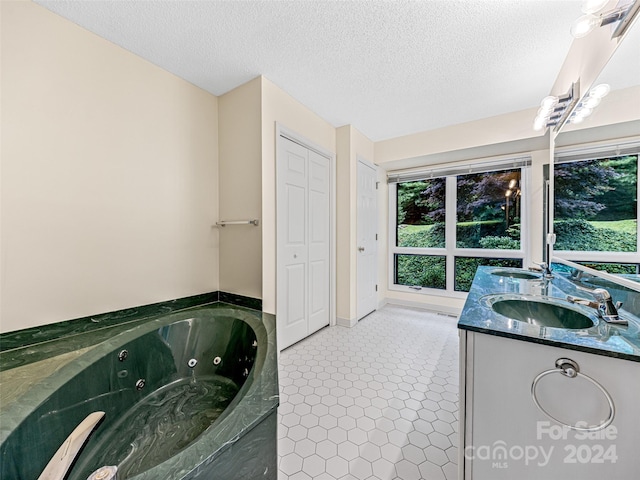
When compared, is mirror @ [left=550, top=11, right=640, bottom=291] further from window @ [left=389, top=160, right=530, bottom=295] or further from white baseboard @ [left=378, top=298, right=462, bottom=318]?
white baseboard @ [left=378, top=298, right=462, bottom=318]

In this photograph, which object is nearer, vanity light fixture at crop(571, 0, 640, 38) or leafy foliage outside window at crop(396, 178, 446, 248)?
vanity light fixture at crop(571, 0, 640, 38)

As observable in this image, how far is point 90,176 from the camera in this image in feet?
5.26

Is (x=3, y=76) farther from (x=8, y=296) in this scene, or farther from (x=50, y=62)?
(x=8, y=296)

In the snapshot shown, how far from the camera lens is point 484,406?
93 cm

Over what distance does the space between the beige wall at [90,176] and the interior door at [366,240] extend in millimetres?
1807

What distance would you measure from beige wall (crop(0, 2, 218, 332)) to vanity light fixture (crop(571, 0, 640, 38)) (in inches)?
96.0

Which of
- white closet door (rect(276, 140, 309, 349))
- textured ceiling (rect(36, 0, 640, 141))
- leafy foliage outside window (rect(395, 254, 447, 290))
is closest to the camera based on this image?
textured ceiling (rect(36, 0, 640, 141))

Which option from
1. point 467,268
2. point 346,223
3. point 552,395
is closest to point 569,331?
point 552,395

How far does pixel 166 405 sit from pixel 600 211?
2.43 meters

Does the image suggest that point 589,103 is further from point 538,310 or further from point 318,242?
point 318,242

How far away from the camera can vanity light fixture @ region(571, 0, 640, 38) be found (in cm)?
105

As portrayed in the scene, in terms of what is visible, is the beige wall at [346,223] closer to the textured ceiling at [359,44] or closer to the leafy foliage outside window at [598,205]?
the textured ceiling at [359,44]

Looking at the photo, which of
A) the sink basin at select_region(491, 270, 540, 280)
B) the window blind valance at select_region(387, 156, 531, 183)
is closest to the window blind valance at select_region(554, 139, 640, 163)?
the sink basin at select_region(491, 270, 540, 280)

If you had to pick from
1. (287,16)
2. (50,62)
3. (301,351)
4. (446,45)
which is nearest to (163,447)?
(301,351)
